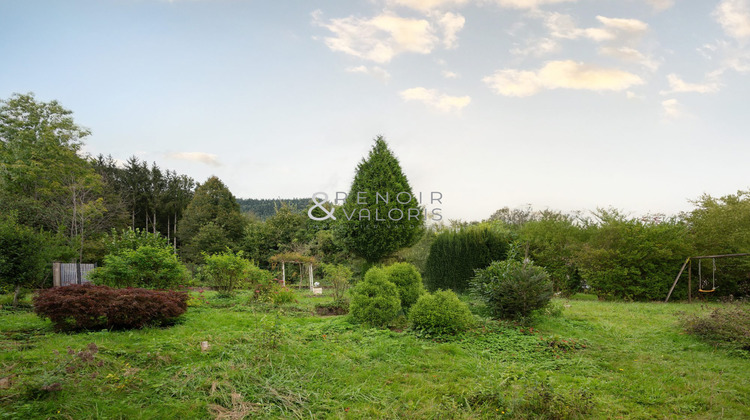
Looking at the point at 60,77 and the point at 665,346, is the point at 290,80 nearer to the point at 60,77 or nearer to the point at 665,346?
the point at 60,77

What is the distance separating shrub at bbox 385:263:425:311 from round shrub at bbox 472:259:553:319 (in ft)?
5.05

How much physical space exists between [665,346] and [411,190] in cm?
865

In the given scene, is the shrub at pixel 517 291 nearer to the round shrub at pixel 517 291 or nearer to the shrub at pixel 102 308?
the round shrub at pixel 517 291

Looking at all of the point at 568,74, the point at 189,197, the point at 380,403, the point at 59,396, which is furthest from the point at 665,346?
the point at 189,197

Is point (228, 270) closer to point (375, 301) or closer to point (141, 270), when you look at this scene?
point (141, 270)

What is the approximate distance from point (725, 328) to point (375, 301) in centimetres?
580

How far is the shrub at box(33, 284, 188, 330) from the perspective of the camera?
21.0ft

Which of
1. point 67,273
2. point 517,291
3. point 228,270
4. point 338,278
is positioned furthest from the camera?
point 67,273

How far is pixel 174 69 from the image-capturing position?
10.7m

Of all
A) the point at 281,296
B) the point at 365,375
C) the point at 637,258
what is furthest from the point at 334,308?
the point at 637,258

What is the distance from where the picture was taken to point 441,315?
257 inches

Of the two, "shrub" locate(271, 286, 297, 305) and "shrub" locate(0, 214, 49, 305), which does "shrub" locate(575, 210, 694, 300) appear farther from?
"shrub" locate(0, 214, 49, 305)

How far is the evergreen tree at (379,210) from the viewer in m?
12.9

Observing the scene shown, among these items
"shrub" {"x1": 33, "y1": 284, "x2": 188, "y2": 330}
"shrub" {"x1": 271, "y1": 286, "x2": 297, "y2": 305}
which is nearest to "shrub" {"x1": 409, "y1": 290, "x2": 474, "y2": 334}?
"shrub" {"x1": 271, "y1": 286, "x2": 297, "y2": 305}
